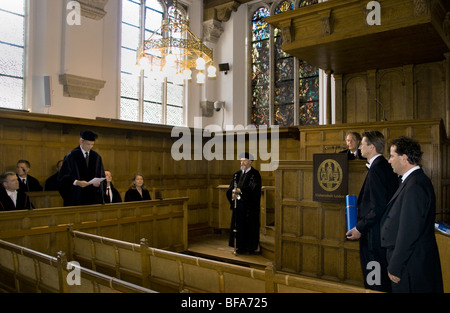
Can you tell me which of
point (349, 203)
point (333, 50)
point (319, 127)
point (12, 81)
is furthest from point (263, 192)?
point (12, 81)

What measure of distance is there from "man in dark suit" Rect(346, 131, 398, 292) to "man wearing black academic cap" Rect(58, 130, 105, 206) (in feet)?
12.1

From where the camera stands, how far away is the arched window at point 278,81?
411 inches

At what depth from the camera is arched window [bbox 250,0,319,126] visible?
1043 cm

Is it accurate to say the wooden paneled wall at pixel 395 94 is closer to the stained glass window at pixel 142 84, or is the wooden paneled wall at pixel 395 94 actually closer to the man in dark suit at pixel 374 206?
the man in dark suit at pixel 374 206

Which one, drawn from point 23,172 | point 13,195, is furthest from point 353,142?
point 23,172

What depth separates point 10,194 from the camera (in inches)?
205

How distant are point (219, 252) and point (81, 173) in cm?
297

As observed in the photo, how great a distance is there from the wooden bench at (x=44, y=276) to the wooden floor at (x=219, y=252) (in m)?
3.63

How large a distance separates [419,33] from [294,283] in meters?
5.13

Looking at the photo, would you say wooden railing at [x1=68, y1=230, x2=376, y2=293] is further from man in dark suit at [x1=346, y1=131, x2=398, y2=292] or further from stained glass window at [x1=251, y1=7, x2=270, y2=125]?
stained glass window at [x1=251, y1=7, x2=270, y2=125]

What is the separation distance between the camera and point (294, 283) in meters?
2.51

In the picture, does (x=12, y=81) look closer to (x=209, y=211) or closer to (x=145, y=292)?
(x=209, y=211)

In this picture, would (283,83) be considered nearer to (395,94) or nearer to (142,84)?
(395,94)
